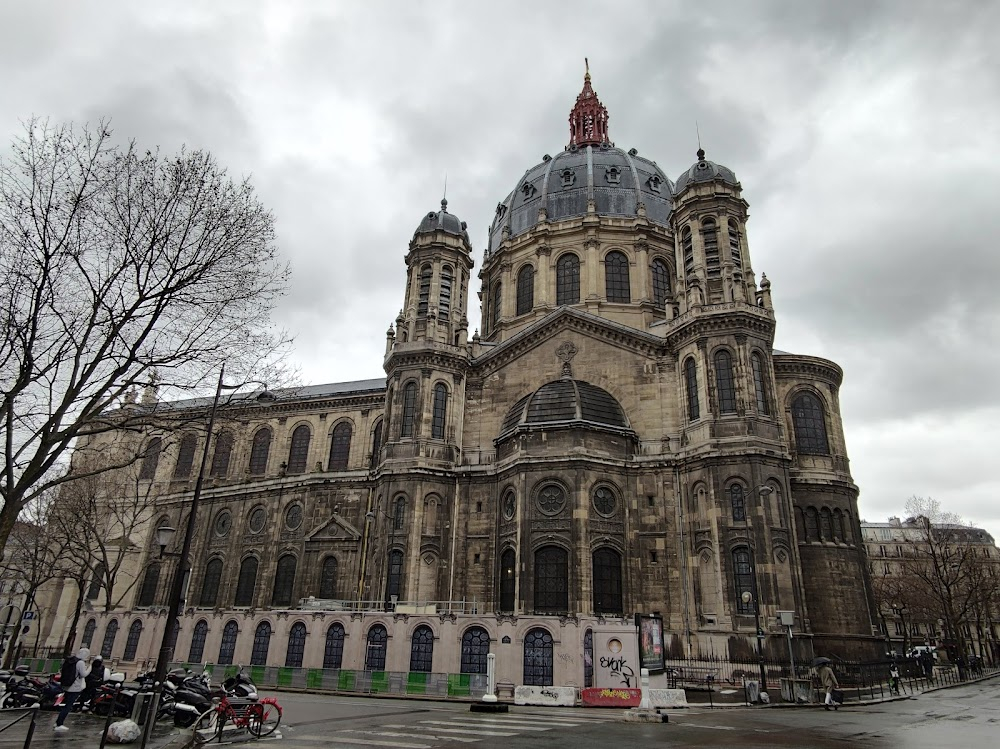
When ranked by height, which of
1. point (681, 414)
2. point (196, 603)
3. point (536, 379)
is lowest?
point (196, 603)

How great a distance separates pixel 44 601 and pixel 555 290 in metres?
42.1

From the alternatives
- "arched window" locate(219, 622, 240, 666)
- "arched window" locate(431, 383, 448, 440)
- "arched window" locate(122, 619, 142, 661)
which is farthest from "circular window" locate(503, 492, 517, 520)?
"arched window" locate(122, 619, 142, 661)

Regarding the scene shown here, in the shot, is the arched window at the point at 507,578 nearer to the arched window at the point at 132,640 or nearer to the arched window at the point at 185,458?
the arched window at the point at 132,640

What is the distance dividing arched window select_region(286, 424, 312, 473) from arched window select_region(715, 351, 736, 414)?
26499 millimetres

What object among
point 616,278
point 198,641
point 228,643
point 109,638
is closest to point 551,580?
point 228,643

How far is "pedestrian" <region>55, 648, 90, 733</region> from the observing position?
13102 mm

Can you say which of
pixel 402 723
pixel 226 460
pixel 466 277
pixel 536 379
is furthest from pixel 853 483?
pixel 226 460

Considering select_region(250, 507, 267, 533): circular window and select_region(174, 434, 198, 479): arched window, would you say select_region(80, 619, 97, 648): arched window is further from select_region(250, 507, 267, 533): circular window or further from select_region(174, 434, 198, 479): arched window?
select_region(174, 434, 198, 479): arched window

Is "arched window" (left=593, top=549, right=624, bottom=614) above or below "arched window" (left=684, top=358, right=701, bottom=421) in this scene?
below

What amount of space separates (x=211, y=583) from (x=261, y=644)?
50.3 feet

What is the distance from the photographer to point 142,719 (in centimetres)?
1293

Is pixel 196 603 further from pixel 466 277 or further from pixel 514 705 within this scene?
pixel 514 705

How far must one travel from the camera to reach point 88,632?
Result: 33312 mm

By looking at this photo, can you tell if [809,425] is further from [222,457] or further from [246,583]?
[222,457]
